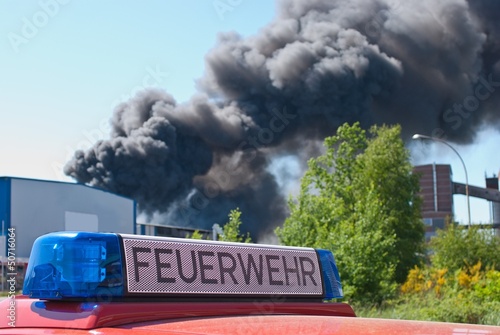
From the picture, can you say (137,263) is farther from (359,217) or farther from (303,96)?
(303,96)

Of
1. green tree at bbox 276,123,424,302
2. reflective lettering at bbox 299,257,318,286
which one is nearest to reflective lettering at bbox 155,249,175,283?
reflective lettering at bbox 299,257,318,286

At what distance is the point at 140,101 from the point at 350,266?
47.2 meters

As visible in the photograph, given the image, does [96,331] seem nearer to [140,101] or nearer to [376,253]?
[376,253]

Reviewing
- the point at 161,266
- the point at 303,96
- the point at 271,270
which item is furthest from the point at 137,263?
the point at 303,96

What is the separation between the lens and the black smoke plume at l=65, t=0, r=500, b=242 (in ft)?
184

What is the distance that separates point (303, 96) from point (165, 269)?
55.4 meters

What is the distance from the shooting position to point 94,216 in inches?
1427

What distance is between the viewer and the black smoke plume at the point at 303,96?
56031 mm

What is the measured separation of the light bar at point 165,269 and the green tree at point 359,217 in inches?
497

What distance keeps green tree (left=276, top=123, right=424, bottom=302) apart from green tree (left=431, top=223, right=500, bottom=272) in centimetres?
174

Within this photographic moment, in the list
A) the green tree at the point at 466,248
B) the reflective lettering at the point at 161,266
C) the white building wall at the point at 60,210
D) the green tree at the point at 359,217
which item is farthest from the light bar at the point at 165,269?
the white building wall at the point at 60,210

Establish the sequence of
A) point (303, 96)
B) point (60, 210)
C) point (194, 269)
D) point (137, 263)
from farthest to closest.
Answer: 1. point (303, 96)
2. point (60, 210)
3. point (194, 269)
4. point (137, 263)

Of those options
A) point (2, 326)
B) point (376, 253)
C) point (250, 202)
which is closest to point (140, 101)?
point (250, 202)

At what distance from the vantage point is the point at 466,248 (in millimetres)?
24266
